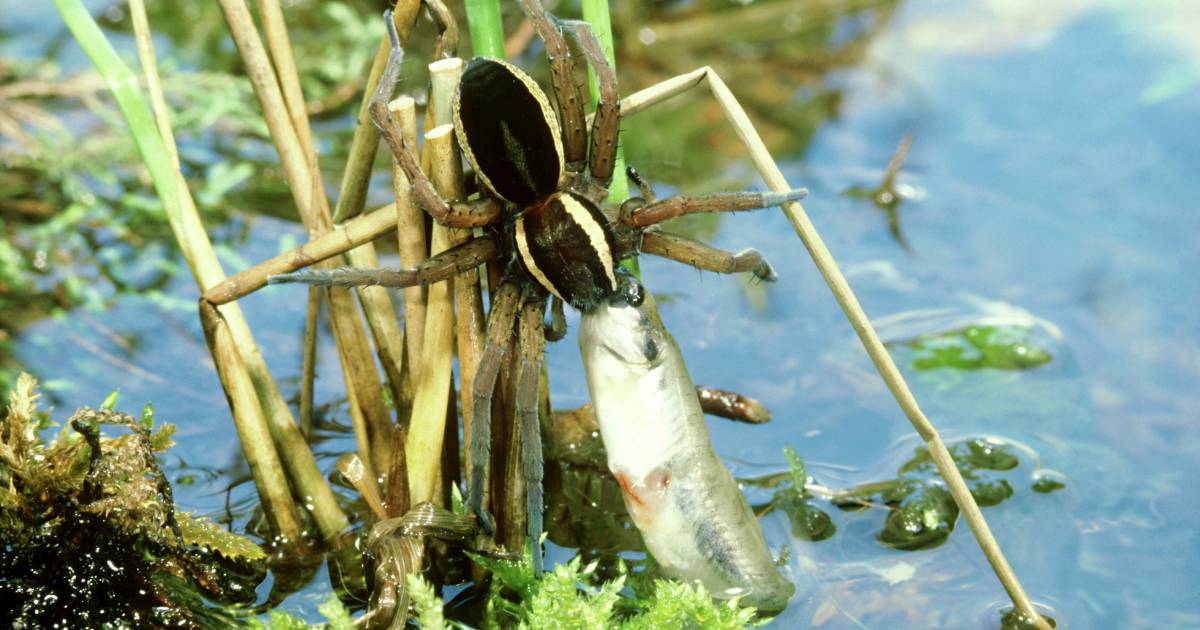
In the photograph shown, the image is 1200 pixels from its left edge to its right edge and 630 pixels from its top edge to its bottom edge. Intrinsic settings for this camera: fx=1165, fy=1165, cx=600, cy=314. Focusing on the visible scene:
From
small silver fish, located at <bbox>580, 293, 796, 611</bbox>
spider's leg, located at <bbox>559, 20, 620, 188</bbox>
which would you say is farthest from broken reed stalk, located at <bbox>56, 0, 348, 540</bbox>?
spider's leg, located at <bbox>559, 20, 620, 188</bbox>

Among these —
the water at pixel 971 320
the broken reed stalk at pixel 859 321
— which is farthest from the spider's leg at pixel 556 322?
the water at pixel 971 320

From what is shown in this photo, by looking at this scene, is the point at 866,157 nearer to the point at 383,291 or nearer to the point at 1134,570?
the point at 1134,570

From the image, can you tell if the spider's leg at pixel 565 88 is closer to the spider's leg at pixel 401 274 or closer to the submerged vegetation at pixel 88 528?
the spider's leg at pixel 401 274

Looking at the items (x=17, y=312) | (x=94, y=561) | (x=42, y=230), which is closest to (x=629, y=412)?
(x=94, y=561)

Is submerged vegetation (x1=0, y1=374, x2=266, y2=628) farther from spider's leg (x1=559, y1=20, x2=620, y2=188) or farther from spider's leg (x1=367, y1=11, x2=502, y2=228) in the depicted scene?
spider's leg (x1=559, y1=20, x2=620, y2=188)

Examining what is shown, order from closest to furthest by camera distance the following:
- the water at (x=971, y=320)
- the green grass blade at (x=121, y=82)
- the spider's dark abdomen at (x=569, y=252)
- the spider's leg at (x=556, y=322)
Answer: the green grass blade at (x=121, y=82) < the spider's dark abdomen at (x=569, y=252) < the spider's leg at (x=556, y=322) < the water at (x=971, y=320)

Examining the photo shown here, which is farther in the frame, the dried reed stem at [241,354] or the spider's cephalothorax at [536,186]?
the dried reed stem at [241,354]

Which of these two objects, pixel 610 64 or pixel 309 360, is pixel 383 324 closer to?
pixel 309 360
